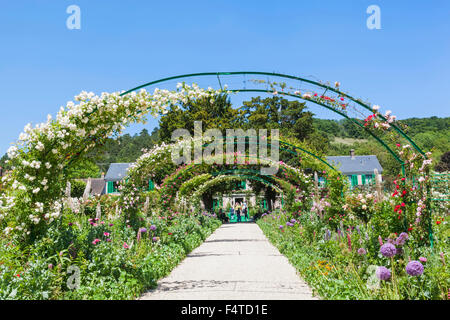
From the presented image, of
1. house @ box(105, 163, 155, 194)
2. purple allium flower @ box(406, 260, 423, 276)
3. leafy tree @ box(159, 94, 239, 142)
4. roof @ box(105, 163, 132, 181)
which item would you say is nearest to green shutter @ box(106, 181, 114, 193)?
house @ box(105, 163, 155, 194)

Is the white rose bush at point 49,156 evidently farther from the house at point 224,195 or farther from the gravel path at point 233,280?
the house at point 224,195

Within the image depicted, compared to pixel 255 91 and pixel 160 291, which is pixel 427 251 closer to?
pixel 160 291

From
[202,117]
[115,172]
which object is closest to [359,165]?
[202,117]

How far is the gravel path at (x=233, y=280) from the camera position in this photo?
462 centimetres

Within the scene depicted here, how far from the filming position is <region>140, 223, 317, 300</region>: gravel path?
4.62m

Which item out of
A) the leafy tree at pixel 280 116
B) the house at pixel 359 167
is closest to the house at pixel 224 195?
the leafy tree at pixel 280 116

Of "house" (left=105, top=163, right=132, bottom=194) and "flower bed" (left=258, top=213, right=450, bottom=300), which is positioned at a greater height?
"house" (left=105, top=163, right=132, bottom=194)

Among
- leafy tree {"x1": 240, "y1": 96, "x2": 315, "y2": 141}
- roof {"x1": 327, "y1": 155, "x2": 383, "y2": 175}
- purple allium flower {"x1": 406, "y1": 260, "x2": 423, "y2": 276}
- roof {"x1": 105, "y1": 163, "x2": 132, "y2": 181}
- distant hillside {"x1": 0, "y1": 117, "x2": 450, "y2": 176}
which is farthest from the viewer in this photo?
roof {"x1": 327, "y1": 155, "x2": 383, "y2": 175}

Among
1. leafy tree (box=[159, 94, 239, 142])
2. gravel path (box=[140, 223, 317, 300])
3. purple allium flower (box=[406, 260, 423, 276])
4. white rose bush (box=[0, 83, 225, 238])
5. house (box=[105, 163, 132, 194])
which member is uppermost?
leafy tree (box=[159, 94, 239, 142])

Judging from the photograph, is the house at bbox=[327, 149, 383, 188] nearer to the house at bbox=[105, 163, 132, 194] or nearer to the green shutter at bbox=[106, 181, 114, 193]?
the house at bbox=[105, 163, 132, 194]

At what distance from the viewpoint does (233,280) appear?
18.5 ft
